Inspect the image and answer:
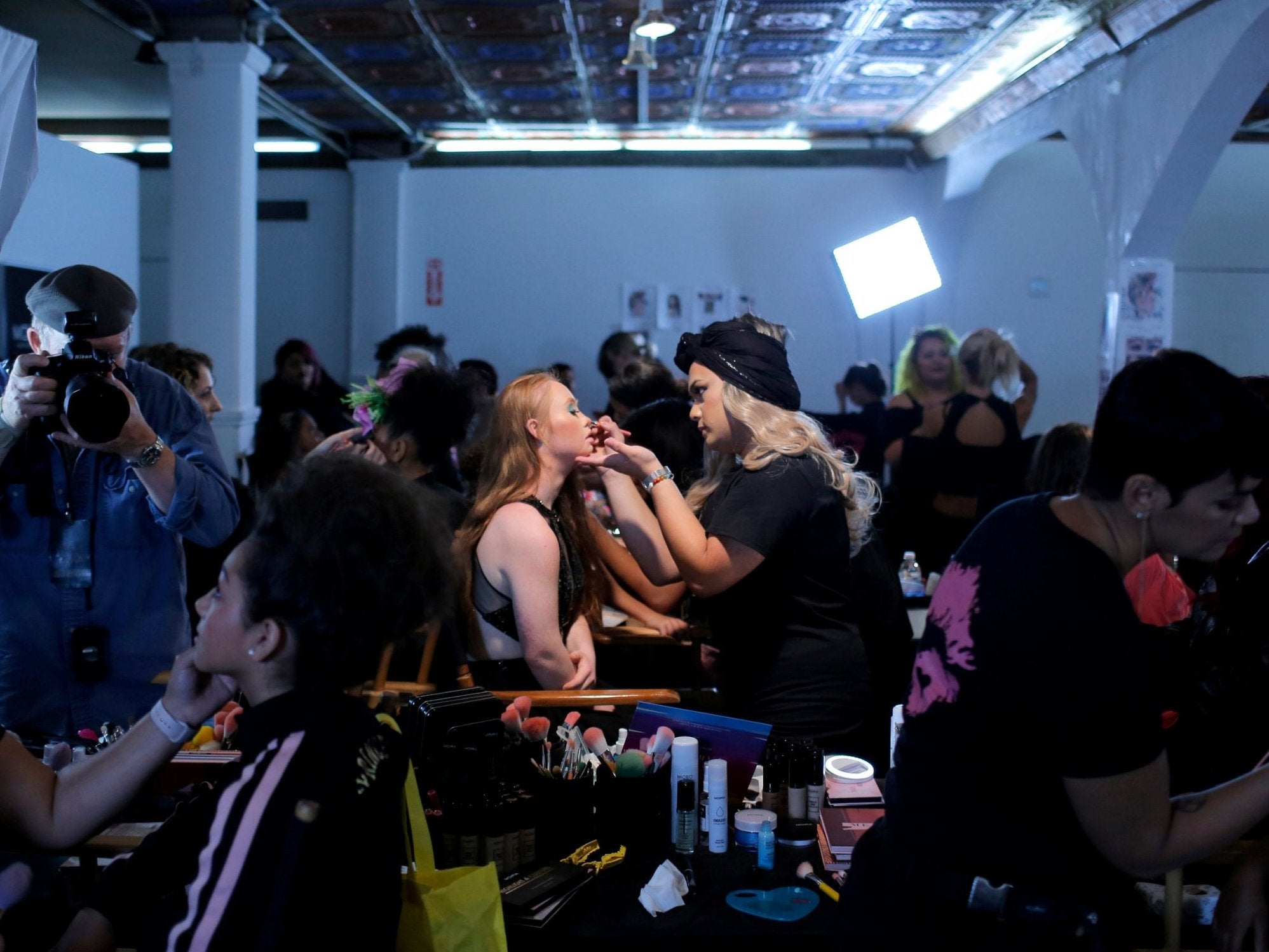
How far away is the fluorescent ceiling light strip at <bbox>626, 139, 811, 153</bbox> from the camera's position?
363 inches

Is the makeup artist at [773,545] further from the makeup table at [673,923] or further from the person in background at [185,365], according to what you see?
the person in background at [185,365]

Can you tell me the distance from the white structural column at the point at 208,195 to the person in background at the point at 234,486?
1.91m

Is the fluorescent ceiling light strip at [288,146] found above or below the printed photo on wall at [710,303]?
above

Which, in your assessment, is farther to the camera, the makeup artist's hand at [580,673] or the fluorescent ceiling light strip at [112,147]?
the fluorescent ceiling light strip at [112,147]

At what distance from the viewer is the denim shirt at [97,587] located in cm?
217

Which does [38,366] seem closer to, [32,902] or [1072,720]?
[32,902]

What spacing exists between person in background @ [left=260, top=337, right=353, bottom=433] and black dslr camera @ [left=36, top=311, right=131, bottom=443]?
11.2 feet

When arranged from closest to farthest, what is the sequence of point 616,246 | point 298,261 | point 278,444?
point 278,444
point 616,246
point 298,261

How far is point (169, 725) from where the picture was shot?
1409mm

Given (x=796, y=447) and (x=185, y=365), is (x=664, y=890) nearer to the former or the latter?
(x=796, y=447)

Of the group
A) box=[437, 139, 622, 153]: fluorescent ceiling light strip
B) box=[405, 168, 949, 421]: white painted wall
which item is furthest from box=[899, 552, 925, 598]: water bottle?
box=[437, 139, 622, 153]: fluorescent ceiling light strip

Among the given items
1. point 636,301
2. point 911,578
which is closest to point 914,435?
point 911,578

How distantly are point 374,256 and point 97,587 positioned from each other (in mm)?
7535

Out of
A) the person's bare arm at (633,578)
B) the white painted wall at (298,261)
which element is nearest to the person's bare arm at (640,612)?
the person's bare arm at (633,578)
